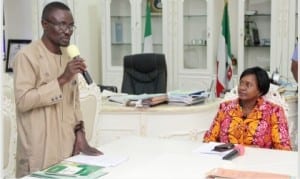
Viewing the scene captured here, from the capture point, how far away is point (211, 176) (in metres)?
1.83

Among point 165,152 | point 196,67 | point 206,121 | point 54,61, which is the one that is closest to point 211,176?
point 165,152

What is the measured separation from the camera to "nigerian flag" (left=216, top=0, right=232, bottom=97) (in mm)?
5027

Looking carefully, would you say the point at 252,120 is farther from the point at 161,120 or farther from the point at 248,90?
the point at 161,120

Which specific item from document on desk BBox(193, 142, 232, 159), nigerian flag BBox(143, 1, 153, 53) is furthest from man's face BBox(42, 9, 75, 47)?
nigerian flag BBox(143, 1, 153, 53)

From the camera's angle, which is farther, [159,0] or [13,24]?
[159,0]

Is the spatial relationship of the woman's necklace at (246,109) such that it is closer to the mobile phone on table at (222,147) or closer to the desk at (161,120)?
the mobile phone on table at (222,147)

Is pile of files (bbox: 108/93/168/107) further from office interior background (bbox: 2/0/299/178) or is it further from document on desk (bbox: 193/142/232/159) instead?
office interior background (bbox: 2/0/299/178)

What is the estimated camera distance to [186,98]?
144 inches

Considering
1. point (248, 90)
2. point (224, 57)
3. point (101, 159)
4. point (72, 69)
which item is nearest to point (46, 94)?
point (72, 69)

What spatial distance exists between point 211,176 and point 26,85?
2.71 feet

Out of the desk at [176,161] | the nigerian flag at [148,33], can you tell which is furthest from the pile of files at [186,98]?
the nigerian flag at [148,33]

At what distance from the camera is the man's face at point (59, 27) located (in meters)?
1.95

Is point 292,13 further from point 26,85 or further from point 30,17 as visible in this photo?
point 26,85

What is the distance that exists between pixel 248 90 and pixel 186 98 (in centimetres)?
95
